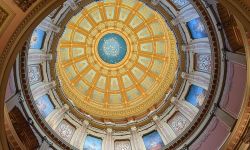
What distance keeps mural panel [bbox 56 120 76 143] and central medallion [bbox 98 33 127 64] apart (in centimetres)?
1334

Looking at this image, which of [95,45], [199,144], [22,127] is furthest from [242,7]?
[95,45]

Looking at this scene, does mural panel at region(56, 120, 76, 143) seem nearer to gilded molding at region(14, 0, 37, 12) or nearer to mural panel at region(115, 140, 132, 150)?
mural panel at region(115, 140, 132, 150)

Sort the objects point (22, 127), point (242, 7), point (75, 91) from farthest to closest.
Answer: point (75, 91), point (22, 127), point (242, 7)

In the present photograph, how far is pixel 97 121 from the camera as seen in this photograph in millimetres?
27812

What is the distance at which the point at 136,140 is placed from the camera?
2612 cm

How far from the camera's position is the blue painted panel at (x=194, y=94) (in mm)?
23095

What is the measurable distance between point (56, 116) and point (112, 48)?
14.9 metres

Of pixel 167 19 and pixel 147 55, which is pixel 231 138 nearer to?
pixel 167 19

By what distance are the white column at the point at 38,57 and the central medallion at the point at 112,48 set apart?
13.5m

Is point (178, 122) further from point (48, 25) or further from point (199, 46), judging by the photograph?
point (48, 25)

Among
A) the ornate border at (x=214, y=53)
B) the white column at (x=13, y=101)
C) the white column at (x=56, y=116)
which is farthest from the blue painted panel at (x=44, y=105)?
the white column at (x=13, y=101)

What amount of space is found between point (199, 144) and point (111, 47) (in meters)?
19.5

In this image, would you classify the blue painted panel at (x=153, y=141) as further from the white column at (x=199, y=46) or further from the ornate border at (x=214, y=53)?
the white column at (x=199, y=46)

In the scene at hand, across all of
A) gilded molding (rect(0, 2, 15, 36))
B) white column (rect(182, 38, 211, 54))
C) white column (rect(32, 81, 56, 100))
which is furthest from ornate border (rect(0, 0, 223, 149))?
white column (rect(32, 81, 56, 100))
